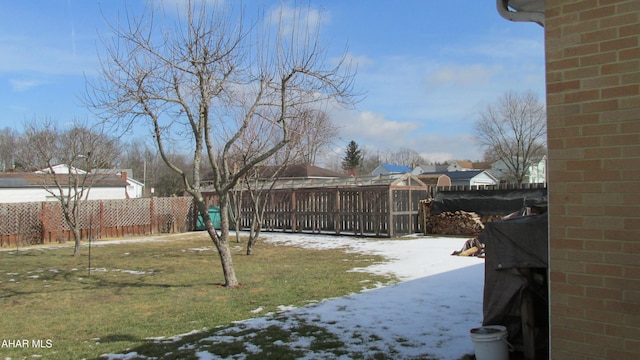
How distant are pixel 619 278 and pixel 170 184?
5018 cm

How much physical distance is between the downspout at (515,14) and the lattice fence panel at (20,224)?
18.6 m

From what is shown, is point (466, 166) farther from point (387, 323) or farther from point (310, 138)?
point (387, 323)

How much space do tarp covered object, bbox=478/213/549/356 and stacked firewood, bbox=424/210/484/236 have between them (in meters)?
12.9

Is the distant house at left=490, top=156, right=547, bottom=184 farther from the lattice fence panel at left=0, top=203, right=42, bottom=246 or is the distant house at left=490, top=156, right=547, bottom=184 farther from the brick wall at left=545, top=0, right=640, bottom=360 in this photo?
the brick wall at left=545, top=0, right=640, bottom=360

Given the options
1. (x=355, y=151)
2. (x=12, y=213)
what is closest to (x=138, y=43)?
(x=12, y=213)

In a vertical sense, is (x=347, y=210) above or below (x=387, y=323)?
above

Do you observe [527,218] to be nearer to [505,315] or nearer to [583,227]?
Result: [505,315]

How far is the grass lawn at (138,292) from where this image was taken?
5.57 metres

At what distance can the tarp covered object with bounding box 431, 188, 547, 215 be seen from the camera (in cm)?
1574

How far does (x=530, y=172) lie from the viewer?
164 feet

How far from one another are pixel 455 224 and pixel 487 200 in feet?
4.94

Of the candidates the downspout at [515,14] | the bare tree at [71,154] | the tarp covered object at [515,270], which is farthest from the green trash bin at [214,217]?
the downspout at [515,14]

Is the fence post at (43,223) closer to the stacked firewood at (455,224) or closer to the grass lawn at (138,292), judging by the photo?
the grass lawn at (138,292)

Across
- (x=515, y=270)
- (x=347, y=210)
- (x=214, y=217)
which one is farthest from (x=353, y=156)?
(x=515, y=270)
